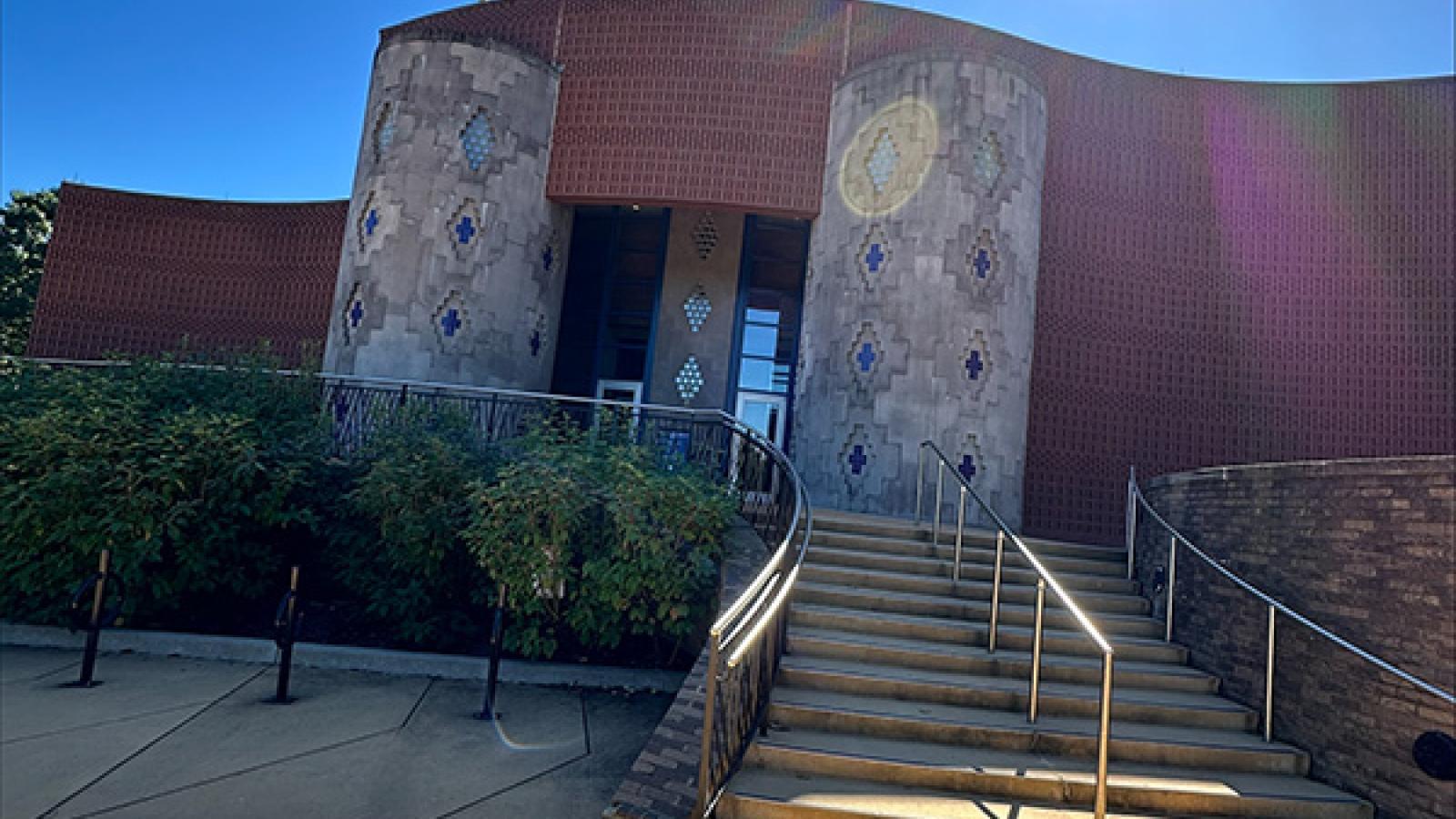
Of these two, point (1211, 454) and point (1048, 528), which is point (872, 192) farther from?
point (1211, 454)

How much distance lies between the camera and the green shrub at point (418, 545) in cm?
714

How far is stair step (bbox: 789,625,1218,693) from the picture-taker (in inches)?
222

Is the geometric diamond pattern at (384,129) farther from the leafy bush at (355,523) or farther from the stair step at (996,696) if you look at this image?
the stair step at (996,696)

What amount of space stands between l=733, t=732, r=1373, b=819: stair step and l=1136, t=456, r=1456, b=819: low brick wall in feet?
1.23

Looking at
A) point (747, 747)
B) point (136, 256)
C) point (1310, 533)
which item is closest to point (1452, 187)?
point (1310, 533)

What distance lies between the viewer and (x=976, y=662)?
5.63m

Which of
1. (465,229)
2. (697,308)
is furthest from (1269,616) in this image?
(465,229)

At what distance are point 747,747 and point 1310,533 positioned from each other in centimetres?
419

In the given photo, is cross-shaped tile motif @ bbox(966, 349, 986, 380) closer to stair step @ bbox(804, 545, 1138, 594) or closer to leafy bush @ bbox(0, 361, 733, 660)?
stair step @ bbox(804, 545, 1138, 594)

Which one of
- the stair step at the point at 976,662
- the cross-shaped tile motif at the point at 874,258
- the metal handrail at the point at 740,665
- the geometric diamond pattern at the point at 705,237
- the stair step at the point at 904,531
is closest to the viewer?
the metal handrail at the point at 740,665

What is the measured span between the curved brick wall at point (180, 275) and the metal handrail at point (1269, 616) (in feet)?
45.1

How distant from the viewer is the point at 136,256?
588 inches

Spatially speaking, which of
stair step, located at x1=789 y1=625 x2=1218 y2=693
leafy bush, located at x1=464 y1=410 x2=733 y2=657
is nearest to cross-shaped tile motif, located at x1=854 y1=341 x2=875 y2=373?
leafy bush, located at x1=464 y1=410 x2=733 y2=657

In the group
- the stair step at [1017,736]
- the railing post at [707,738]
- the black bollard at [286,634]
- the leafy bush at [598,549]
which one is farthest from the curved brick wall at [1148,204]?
the railing post at [707,738]
